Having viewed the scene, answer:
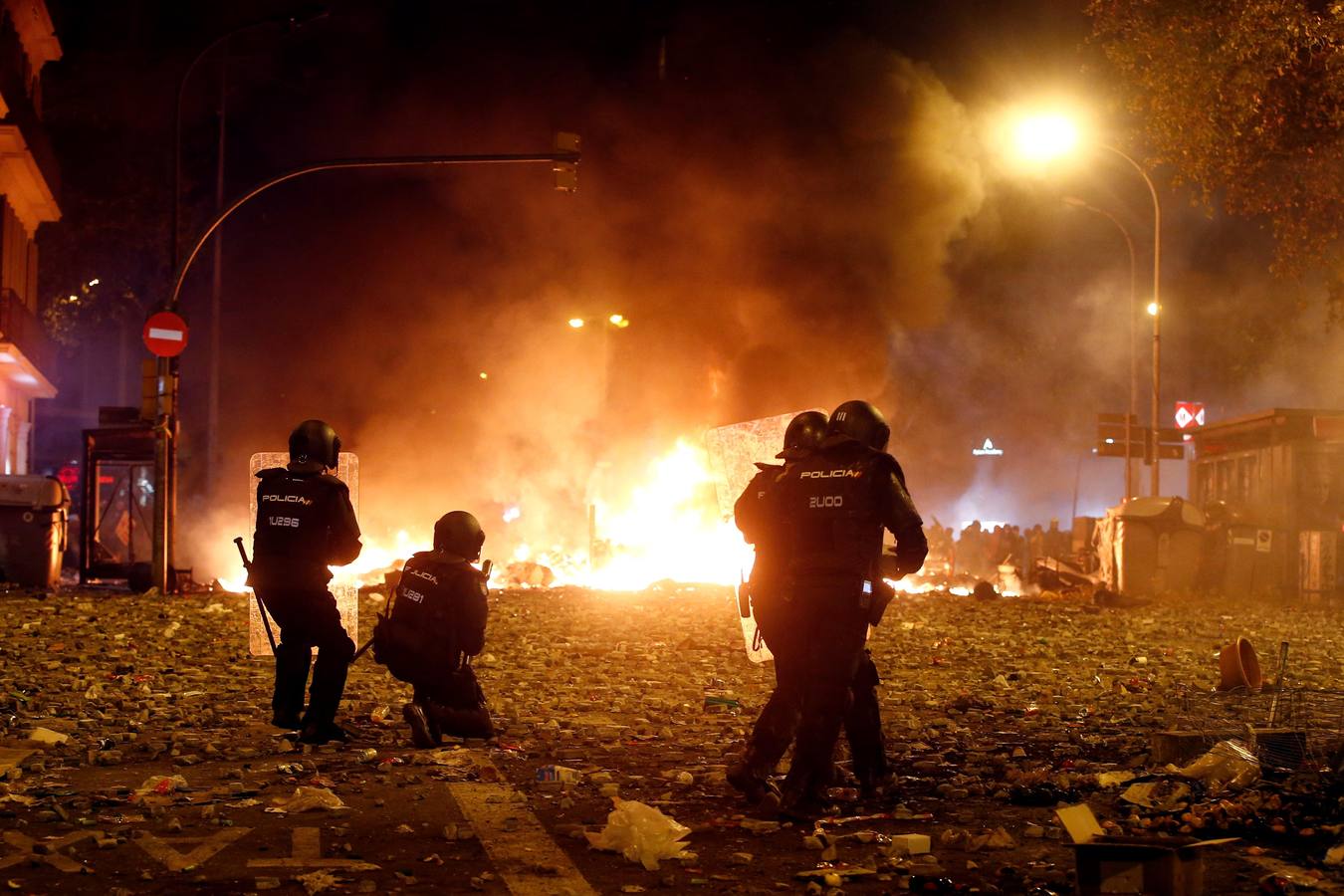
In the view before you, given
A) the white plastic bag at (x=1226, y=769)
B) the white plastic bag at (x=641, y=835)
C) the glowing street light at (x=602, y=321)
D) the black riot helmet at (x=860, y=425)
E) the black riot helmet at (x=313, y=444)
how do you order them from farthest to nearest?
the glowing street light at (x=602, y=321), the black riot helmet at (x=313, y=444), the black riot helmet at (x=860, y=425), the white plastic bag at (x=1226, y=769), the white plastic bag at (x=641, y=835)

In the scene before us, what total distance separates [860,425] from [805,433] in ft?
1.03

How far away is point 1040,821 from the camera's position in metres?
5.36

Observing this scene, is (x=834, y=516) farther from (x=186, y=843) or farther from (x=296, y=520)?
(x=296, y=520)

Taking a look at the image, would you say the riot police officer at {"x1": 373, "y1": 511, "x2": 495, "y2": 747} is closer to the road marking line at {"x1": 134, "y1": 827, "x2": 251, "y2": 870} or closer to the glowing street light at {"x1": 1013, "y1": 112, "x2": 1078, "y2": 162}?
the road marking line at {"x1": 134, "y1": 827, "x2": 251, "y2": 870}

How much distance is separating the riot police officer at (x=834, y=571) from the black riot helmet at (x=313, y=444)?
2832 millimetres

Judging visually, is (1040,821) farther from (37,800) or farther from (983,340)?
(983,340)

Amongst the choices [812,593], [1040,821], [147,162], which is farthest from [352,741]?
[147,162]

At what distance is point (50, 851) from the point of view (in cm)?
476

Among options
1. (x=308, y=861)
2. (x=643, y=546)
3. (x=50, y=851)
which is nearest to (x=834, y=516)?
(x=308, y=861)

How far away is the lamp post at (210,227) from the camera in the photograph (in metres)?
14.4

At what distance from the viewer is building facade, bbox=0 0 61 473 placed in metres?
25.7

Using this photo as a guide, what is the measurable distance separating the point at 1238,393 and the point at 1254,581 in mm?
20794

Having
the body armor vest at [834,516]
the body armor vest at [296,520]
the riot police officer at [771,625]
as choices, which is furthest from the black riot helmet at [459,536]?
the body armor vest at [834,516]

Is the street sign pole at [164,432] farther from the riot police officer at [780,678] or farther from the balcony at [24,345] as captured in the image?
the balcony at [24,345]
